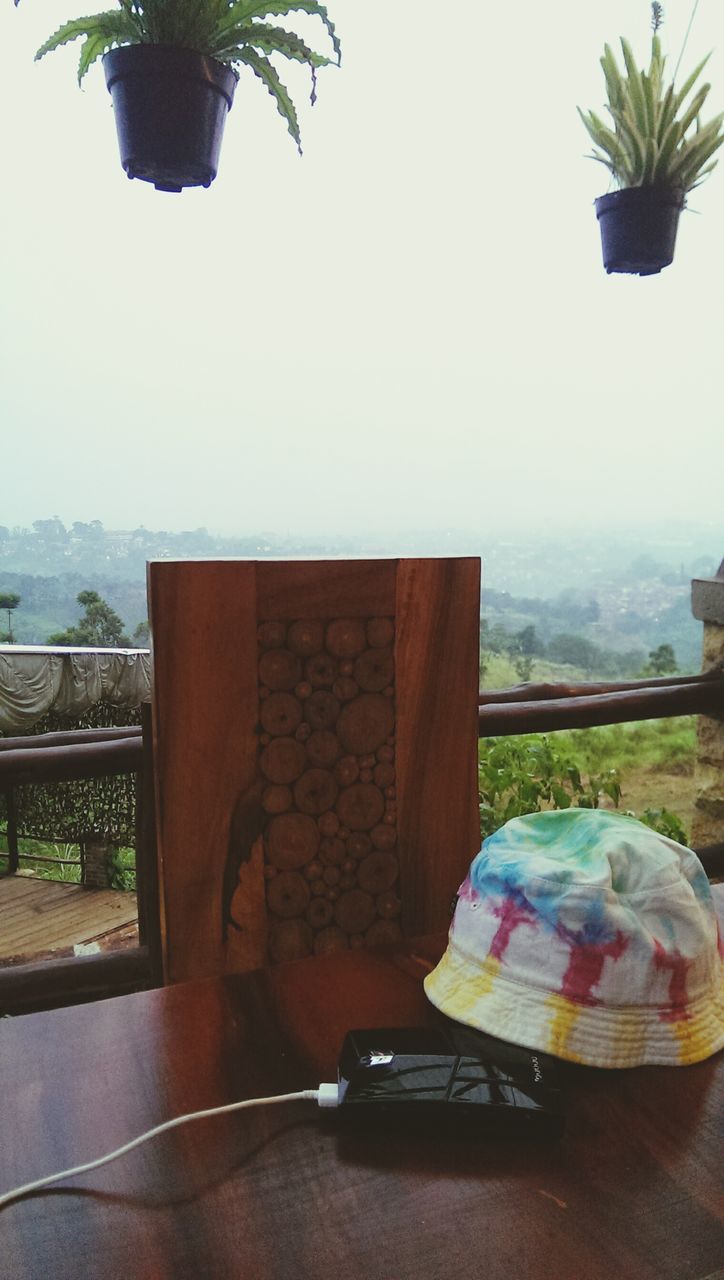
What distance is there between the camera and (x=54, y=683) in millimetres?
7312

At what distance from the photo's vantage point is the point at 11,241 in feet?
17.1

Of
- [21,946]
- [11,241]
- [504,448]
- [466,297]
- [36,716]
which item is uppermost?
[11,241]

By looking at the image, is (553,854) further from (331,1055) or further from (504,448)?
(504,448)

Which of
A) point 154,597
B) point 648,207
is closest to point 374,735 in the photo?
point 154,597

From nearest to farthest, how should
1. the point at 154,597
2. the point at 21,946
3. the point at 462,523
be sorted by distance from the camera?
the point at 154,597 < the point at 462,523 < the point at 21,946

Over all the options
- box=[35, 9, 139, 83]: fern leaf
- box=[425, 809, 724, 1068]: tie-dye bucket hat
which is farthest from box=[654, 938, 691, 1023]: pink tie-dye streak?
box=[35, 9, 139, 83]: fern leaf

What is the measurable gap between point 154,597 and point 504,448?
471cm

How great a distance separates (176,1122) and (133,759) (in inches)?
45.5

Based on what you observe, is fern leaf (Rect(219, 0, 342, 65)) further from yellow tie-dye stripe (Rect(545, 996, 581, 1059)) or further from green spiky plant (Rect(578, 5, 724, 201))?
yellow tie-dye stripe (Rect(545, 996, 581, 1059))

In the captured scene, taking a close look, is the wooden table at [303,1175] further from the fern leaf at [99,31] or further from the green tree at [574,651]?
the green tree at [574,651]

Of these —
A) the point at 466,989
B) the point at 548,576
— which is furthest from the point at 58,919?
the point at 466,989

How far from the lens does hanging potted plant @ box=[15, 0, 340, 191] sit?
142 cm

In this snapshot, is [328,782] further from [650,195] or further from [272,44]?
[650,195]

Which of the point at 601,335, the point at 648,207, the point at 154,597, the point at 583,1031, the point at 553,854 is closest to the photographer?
the point at 583,1031
